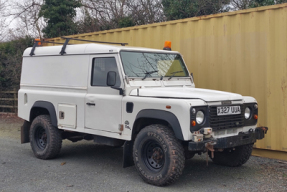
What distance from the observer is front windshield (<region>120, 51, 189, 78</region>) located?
20.1ft

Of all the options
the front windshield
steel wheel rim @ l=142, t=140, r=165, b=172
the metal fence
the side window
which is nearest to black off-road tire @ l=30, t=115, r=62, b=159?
the side window

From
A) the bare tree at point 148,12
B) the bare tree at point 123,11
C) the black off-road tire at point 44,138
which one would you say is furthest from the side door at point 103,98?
the bare tree at point 148,12

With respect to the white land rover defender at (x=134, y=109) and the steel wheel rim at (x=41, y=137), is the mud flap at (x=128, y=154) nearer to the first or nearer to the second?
the white land rover defender at (x=134, y=109)

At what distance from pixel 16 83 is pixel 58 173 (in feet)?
33.0

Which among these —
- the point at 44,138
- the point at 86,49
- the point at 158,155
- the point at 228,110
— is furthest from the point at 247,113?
the point at 44,138

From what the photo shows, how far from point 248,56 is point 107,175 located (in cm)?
387

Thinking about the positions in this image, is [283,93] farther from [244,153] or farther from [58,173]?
[58,173]

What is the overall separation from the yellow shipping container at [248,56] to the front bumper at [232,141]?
1489mm

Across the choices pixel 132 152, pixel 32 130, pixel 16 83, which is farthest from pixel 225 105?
pixel 16 83

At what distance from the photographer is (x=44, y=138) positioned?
292 inches

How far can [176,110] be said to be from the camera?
5031 millimetres

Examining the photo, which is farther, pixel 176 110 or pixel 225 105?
pixel 225 105

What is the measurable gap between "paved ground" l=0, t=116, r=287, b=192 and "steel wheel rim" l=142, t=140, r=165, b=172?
319 mm

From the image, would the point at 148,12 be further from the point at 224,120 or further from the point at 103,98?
the point at 224,120
